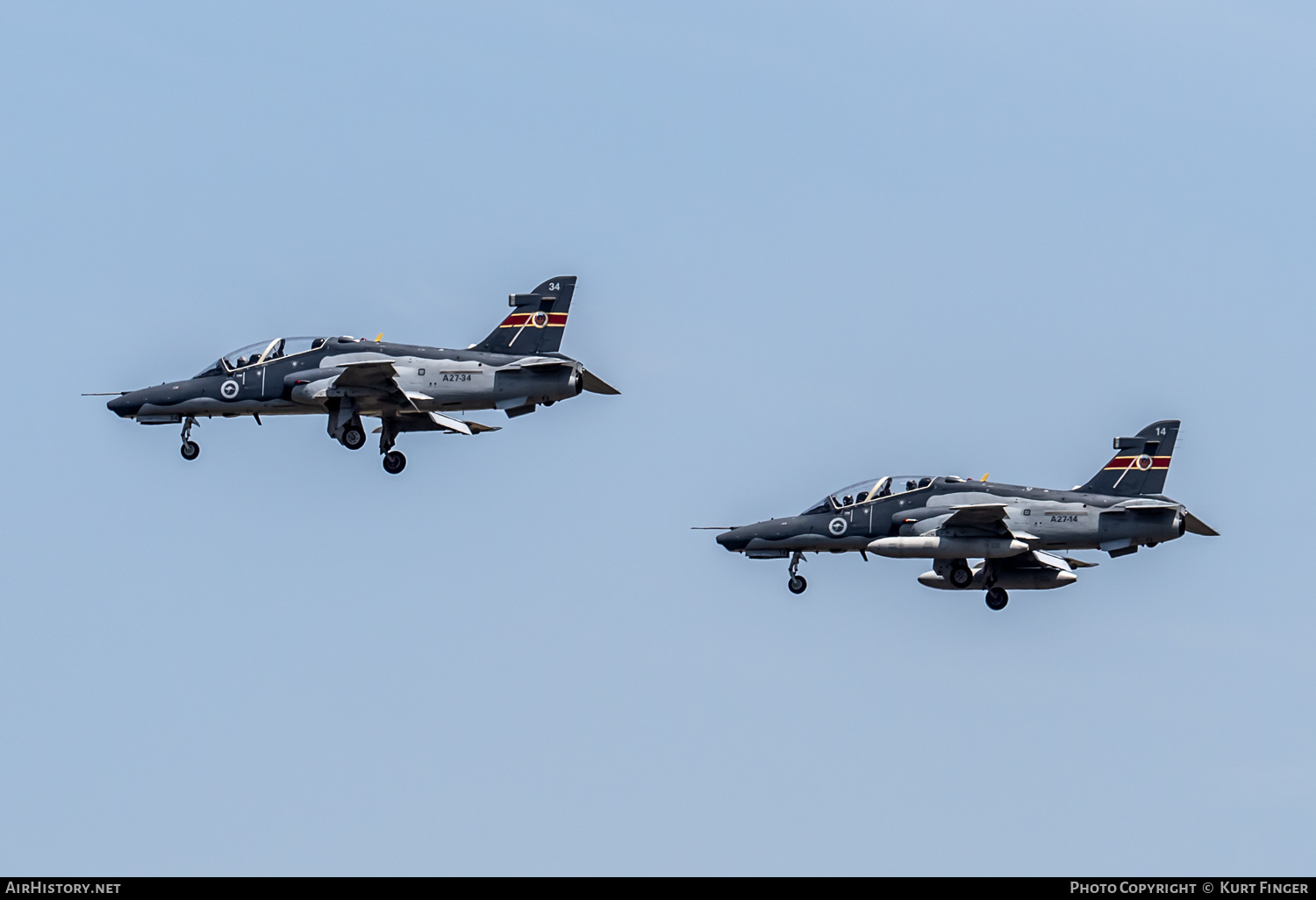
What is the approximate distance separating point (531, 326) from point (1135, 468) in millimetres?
16598

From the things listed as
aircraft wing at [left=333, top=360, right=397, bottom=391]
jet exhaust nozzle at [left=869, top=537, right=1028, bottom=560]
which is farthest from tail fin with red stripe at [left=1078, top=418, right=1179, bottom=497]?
aircraft wing at [left=333, top=360, right=397, bottom=391]

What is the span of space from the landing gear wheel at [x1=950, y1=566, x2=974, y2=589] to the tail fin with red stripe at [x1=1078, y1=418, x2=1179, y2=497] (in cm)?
374

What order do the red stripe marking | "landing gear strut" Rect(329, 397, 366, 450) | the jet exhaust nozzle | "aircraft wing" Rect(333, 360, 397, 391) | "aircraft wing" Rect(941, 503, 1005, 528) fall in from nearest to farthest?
"aircraft wing" Rect(333, 360, 397, 391), "aircraft wing" Rect(941, 503, 1005, 528), "landing gear strut" Rect(329, 397, 366, 450), the jet exhaust nozzle, the red stripe marking

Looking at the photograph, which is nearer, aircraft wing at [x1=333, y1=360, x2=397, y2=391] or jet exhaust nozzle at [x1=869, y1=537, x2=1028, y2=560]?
aircraft wing at [x1=333, y1=360, x2=397, y2=391]

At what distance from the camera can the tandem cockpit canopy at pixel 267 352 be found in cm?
6319

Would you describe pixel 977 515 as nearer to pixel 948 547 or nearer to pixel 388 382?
pixel 948 547

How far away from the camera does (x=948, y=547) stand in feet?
207

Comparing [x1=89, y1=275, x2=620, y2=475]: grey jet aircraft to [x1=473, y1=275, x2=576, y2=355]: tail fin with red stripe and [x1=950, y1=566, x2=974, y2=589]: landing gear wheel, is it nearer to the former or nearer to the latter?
[x1=473, y1=275, x2=576, y2=355]: tail fin with red stripe

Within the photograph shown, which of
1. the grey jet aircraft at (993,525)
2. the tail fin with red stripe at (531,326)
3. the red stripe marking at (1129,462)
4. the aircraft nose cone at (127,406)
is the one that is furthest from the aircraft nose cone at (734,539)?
the aircraft nose cone at (127,406)

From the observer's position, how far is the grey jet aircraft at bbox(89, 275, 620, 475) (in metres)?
61.9

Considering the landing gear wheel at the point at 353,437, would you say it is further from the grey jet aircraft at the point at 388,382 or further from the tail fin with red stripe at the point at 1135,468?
the tail fin with red stripe at the point at 1135,468

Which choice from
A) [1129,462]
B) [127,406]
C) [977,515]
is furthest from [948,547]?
[127,406]
